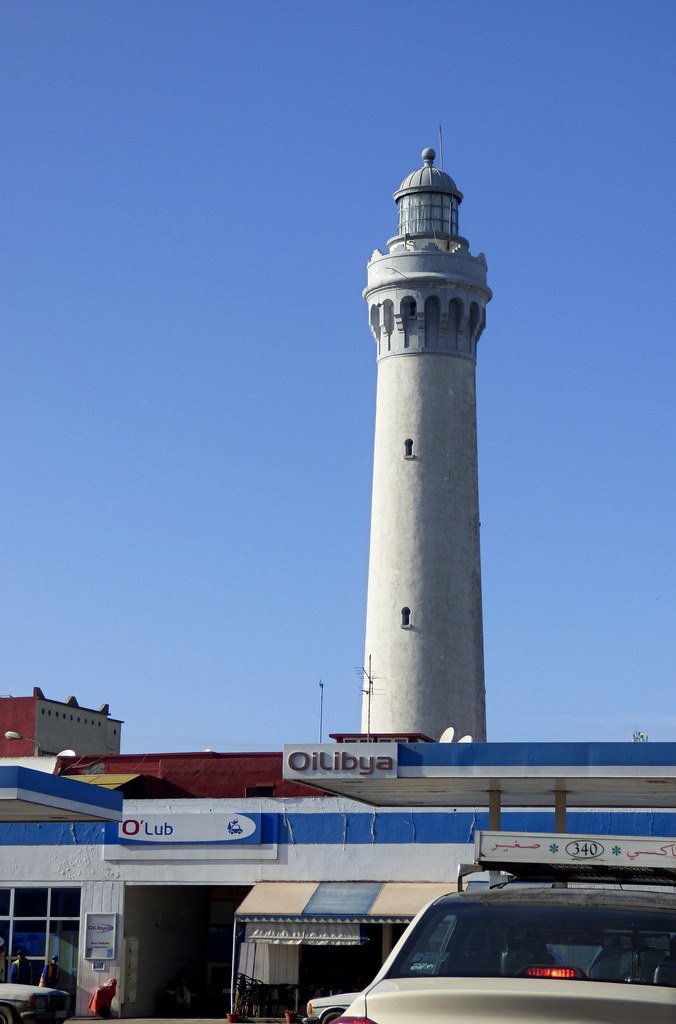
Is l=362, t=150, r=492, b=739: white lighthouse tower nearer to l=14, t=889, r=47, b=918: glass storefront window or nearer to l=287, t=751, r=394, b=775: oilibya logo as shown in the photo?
l=14, t=889, r=47, b=918: glass storefront window

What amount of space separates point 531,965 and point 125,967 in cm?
3189

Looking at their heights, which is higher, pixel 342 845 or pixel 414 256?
pixel 414 256

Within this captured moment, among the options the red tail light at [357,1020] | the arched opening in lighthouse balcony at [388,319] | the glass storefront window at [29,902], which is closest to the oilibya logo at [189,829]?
the glass storefront window at [29,902]

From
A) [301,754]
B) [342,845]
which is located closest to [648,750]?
[301,754]

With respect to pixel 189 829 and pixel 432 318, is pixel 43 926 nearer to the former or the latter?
pixel 189 829

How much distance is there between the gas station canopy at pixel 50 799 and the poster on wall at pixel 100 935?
13.4 feet

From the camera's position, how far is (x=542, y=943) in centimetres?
645

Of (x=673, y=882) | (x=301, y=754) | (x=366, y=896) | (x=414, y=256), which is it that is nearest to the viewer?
(x=673, y=882)

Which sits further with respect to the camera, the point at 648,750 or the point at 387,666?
the point at 387,666

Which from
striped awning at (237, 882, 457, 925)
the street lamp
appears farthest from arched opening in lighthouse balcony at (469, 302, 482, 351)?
striped awning at (237, 882, 457, 925)

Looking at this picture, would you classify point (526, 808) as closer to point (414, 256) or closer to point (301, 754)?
point (301, 754)

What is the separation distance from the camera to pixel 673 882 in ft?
30.6

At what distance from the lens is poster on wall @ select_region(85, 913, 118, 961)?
119ft

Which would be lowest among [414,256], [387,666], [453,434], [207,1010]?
[207,1010]
